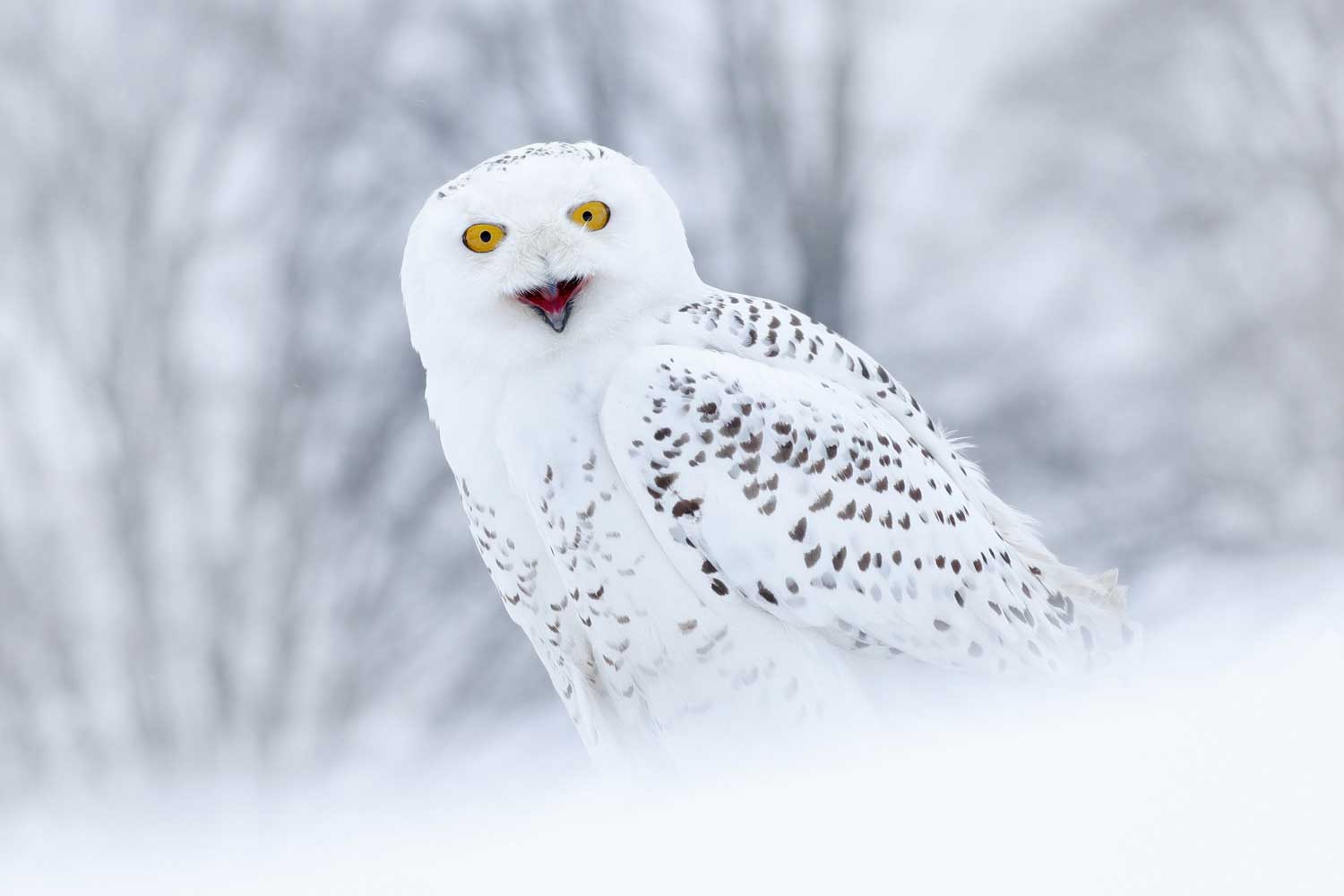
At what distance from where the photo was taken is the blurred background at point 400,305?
2.95m

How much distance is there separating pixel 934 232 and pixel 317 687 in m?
2.02

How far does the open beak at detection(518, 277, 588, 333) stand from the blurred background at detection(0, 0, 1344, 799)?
2.00 metres

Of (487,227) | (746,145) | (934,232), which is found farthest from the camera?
(934,232)

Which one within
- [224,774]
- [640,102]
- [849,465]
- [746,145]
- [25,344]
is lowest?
[849,465]

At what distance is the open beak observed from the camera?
0.97 meters

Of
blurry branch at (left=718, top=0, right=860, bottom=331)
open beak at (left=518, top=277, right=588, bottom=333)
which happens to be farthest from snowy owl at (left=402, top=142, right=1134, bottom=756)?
blurry branch at (left=718, top=0, right=860, bottom=331)

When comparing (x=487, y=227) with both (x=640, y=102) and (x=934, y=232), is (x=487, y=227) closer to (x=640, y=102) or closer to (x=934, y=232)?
(x=640, y=102)

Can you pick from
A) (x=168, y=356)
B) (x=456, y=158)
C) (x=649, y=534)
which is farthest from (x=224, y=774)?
(x=649, y=534)

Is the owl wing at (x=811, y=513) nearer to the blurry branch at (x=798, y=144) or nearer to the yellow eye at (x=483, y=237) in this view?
the yellow eye at (x=483, y=237)

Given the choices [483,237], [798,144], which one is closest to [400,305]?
[798,144]

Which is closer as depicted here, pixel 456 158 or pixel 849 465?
pixel 849 465

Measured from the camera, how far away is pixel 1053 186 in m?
3.12

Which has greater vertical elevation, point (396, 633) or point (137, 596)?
point (137, 596)

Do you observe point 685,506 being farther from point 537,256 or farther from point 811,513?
point 537,256
